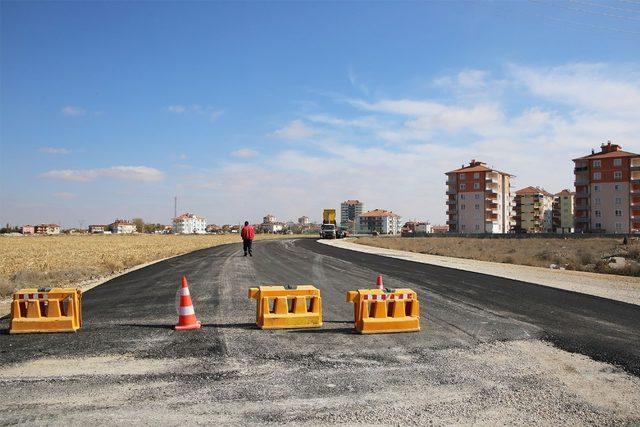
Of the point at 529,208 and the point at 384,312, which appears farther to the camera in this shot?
the point at 529,208

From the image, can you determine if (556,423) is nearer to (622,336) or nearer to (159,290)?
(622,336)

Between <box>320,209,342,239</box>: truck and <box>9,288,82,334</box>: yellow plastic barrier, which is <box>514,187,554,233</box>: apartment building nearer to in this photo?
<box>320,209,342,239</box>: truck

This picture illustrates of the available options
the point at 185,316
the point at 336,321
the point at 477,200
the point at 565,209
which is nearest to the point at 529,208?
the point at 565,209

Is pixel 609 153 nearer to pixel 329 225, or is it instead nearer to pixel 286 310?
pixel 329 225

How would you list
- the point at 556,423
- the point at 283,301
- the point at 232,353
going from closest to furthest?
the point at 556,423 → the point at 232,353 → the point at 283,301

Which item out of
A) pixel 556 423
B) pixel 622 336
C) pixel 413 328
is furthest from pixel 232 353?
pixel 622 336

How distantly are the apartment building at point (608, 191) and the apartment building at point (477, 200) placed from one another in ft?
54.6

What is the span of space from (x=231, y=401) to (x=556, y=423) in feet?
10.3

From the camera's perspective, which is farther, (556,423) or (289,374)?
(289,374)

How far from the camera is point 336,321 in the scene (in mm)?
9312

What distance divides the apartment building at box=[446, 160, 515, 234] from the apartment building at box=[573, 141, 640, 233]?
54.6 ft

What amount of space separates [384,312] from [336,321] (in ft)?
3.98

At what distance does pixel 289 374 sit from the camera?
5.92 meters

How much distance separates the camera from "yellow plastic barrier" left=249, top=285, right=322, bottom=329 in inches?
339
